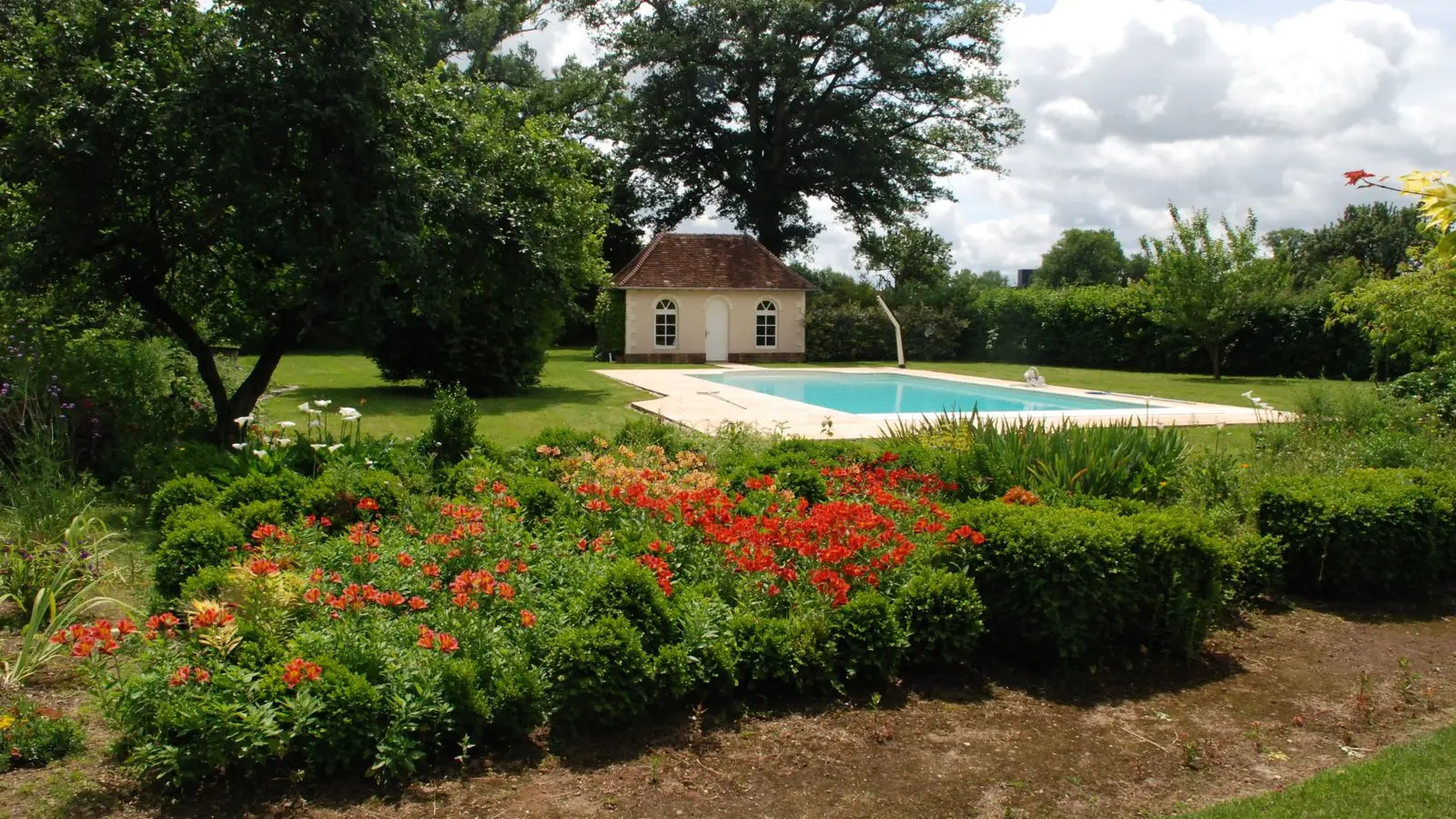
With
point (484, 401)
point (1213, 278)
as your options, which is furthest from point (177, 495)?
point (1213, 278)

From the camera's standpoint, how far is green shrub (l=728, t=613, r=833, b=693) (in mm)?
4246

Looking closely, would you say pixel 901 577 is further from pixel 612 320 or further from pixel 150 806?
pixel 612 320

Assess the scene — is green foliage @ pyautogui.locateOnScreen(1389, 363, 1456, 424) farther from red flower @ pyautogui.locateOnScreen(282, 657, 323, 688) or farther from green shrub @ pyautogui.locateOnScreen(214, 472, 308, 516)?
red flower @ pyautogui.locateOnScreen(282, 657, 323, 688)

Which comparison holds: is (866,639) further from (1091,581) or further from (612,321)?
(612,321)

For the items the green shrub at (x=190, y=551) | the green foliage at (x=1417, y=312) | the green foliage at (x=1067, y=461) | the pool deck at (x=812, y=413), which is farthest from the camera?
the pool deck at (x=812, y=413)

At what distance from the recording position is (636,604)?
420 centimetres

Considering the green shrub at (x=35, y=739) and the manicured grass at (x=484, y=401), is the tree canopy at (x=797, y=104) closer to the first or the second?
the manicured grass at (x=484, y=401)

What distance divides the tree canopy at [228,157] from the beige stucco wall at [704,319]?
21014mm

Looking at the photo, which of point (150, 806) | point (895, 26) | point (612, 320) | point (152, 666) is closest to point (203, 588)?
point (152, 666)

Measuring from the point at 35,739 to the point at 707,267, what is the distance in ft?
95.1

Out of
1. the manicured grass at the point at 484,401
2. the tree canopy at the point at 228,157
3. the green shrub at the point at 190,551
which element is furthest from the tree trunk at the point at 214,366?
the green shrub at the point at 190,551

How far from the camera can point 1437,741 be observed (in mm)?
3955

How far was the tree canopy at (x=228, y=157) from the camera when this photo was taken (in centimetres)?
803

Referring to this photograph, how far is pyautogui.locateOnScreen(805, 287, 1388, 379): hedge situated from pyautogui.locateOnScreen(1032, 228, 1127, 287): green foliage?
185ft
